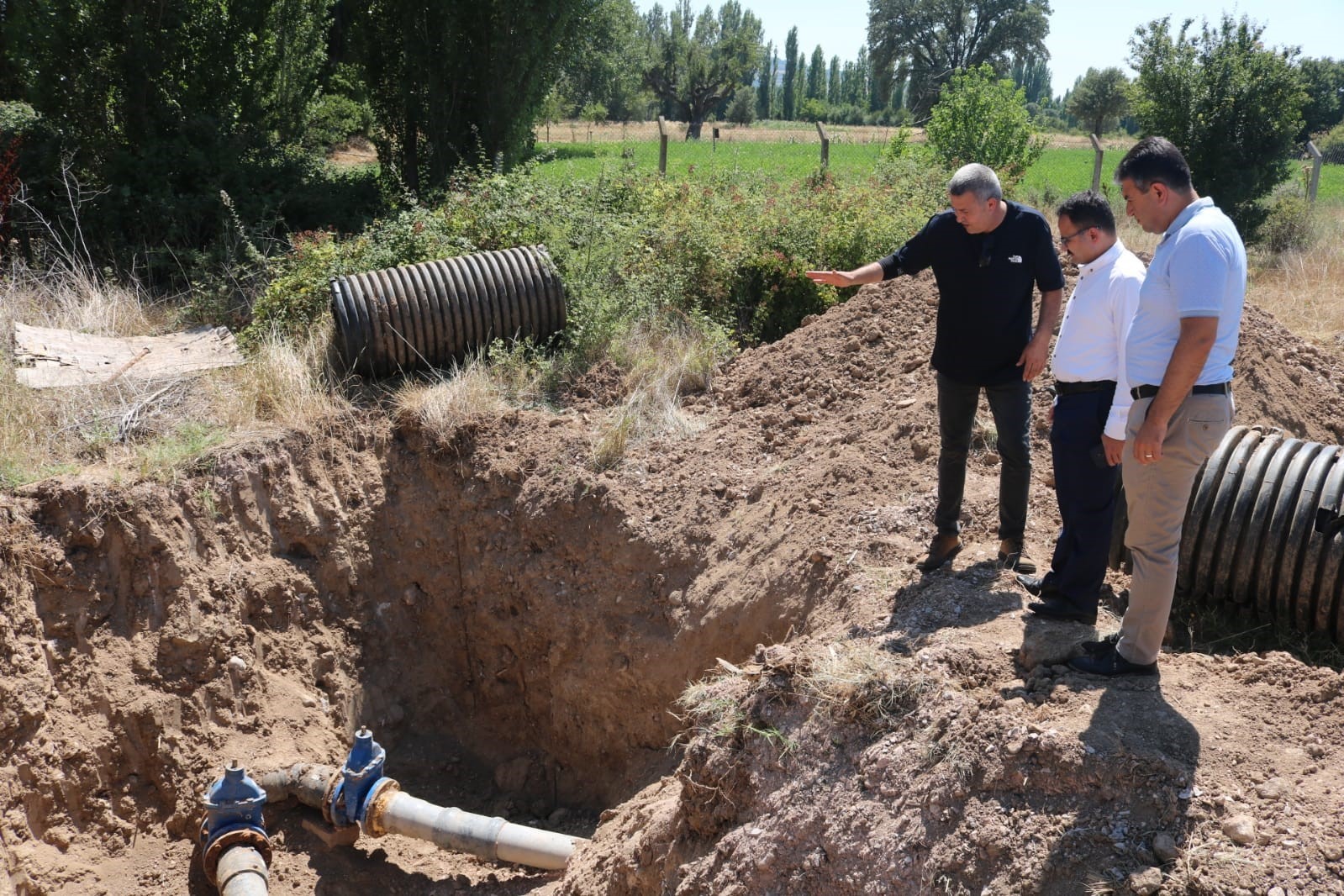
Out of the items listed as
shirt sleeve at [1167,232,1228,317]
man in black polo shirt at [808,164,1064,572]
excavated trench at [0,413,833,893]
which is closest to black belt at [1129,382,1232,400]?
shirt sleeve at [1167,232,1228,317]

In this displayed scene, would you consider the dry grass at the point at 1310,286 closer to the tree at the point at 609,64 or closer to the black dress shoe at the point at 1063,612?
the black dress shoe at the point at 1063,612

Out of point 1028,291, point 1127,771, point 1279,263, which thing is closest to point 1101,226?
point 1028,291

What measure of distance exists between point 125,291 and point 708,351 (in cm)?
497

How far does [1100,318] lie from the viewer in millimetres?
4168

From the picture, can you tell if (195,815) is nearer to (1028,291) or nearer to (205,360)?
(205,360)

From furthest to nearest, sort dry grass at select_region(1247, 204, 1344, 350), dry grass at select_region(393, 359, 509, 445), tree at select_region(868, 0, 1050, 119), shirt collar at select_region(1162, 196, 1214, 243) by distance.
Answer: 1. tree at select_region(868, 0, 1050, 119)
2. dry grass at select_region(1247, 204, 1344, 350)
3. dry grass at select_region(393, 359, 509, 445)
4. shirt collar at select_region(1162, 196, 1214, 243)

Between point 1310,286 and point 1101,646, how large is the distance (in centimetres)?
945

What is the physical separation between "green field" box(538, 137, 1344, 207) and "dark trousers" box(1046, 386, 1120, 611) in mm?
10489

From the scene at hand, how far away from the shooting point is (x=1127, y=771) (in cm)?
344

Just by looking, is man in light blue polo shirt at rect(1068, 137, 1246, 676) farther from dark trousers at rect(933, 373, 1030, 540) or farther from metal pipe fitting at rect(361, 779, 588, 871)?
metal pipe fitting at rect(361, 779, 588, 871)

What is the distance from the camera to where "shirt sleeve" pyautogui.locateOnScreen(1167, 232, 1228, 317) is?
3.33 meters

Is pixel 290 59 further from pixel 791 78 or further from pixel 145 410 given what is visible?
pixel 791 78

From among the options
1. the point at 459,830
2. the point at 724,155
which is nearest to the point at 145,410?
the point at 459,830

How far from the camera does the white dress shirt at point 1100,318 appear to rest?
13.5 ft
